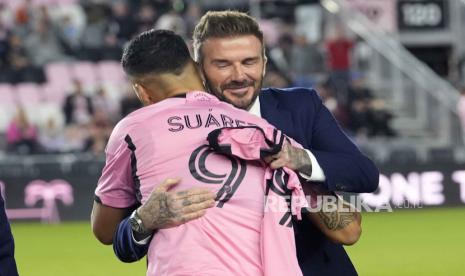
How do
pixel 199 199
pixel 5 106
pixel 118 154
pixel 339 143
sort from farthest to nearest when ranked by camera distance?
pixel 5 106 → pixel 339 143 → pixel 118 154 → pixel 199 199

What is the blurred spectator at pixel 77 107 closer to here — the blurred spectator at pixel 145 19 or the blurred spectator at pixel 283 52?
the blurred spectator at pixel 145 19

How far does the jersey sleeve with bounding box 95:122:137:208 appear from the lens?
4.17m

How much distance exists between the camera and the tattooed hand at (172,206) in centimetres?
394

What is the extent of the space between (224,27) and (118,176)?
750 millimetres

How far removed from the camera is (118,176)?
4246mm

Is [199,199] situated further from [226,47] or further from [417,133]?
[417,133]

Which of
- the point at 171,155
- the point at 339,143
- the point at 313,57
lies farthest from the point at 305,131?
the point at 313,57

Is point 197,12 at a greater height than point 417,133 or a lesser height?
greater

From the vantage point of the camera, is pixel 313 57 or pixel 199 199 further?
pixel 313 57

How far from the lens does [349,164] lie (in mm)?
4406

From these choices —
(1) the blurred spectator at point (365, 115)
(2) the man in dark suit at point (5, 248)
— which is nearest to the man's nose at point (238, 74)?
(2) the man in dark suit at point (5, 248)

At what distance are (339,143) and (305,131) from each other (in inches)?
6.4

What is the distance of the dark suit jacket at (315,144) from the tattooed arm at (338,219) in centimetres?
12

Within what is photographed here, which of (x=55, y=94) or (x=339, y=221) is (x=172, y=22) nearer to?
(x=55, y=94)
